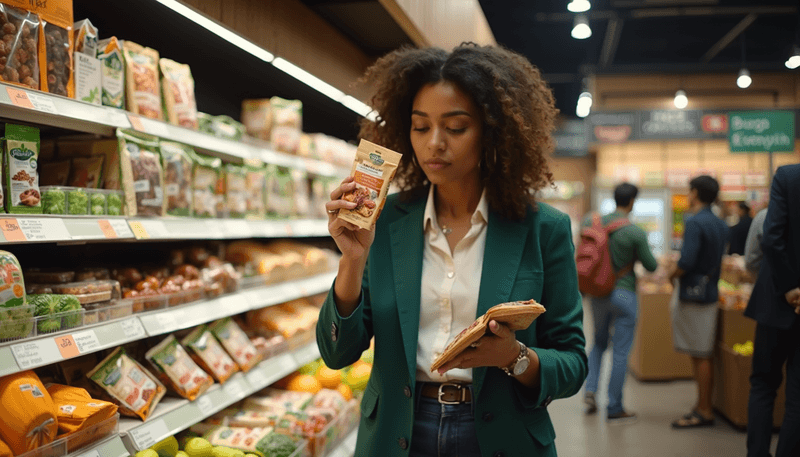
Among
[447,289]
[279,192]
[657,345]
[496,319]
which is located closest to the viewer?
[496,319]

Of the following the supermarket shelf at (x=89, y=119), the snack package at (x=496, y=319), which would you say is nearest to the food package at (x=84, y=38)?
the supermarket shelf at (x=89, y=119)

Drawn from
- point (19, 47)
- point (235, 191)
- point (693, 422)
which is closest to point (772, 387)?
point (693, 422)

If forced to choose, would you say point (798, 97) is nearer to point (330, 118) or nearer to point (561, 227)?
point (330, 118)

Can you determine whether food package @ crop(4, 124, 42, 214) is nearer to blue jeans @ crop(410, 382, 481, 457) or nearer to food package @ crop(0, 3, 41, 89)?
food package @ crop(0, 3, 41, 89)

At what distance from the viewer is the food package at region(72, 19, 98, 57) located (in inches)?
67.2

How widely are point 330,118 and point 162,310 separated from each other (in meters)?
2.68

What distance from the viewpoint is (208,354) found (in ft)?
7.52

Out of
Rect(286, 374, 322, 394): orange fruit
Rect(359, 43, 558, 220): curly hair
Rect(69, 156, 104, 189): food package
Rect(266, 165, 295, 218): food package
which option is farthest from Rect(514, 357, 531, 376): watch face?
Rect(266, 165, 295, 218): food package

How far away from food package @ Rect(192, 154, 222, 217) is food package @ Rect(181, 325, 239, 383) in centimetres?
50

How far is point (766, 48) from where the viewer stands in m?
11.5

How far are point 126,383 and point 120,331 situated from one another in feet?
0.71

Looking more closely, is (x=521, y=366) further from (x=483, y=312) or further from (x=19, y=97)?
(x=19, y=97)

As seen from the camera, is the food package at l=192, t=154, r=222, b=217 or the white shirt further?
the food package at l=192, t=154, r=222, b=217

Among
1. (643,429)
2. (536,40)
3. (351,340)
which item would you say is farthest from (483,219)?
(536,40)
